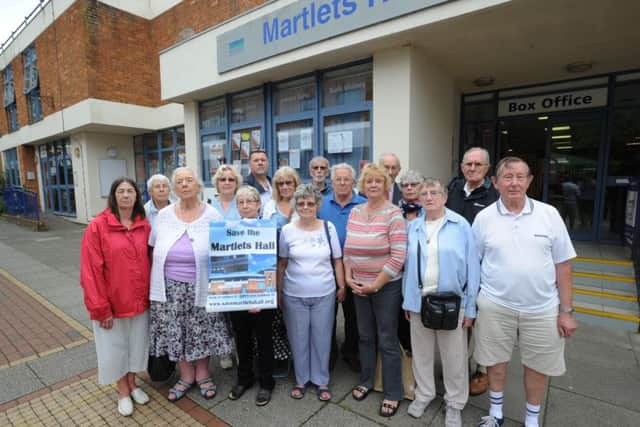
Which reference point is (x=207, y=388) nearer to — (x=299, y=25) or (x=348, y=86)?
(x=348, y=86)

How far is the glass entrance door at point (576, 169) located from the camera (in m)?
6.01

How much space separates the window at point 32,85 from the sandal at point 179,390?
15.7 metres

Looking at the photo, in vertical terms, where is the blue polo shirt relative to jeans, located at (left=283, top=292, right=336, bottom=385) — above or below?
above

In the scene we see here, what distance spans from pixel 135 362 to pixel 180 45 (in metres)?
6.88

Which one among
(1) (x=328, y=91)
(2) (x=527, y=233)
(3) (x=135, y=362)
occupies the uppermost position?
(1) (x=328, y=91)

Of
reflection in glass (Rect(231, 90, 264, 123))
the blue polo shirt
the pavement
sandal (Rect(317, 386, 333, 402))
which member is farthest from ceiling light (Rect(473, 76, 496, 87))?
sandal (Rect(317, 386, 333, 402))

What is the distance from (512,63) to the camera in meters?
5.46

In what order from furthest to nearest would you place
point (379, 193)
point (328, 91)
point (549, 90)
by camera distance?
point (549, 90)
point (328, 91)
point (379, 193)

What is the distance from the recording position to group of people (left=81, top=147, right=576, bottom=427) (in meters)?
2.13

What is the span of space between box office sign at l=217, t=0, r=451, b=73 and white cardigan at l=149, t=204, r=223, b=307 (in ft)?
11.8

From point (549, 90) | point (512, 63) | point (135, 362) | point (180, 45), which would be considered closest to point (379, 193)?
point (135, 362)

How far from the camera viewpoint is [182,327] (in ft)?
8.68

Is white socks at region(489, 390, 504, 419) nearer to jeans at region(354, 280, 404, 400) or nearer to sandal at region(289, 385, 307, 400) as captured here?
jeans at region(354, 280, 404, 400)

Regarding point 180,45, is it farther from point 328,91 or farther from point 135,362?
point 135,362
